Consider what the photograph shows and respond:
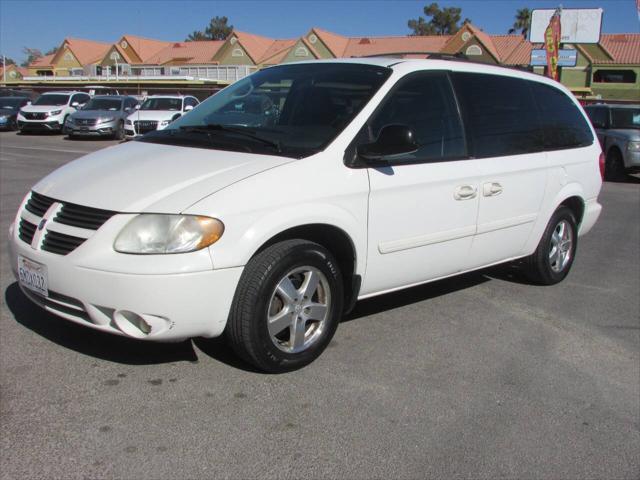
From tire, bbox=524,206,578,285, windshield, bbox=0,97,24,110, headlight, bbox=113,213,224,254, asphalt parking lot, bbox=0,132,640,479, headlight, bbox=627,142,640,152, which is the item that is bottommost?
asphalt parking lot, bbox=0,132,640,479

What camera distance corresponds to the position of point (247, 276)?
355 cm

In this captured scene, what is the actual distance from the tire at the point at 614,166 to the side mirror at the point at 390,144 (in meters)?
12.6

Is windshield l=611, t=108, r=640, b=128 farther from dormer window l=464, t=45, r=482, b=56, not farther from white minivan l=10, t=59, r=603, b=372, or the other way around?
dormer window l=464, t=45, r=482, b=56

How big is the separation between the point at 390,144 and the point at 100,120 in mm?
20326

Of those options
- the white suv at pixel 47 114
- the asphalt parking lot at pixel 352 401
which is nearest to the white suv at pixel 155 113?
the white suv at pixel 47 114

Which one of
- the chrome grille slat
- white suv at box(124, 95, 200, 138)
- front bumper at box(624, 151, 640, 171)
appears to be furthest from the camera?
white suv at box(124, 95, 200, 138)

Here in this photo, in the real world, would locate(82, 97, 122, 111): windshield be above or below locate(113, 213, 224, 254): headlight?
above

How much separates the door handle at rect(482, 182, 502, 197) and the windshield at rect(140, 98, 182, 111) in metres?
19.3

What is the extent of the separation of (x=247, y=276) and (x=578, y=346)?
2517mm

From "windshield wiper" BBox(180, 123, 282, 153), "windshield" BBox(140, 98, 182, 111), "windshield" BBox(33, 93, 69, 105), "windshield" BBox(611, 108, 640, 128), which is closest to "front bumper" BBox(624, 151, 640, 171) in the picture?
"windshield" BBox(611, 108, 640, 128)

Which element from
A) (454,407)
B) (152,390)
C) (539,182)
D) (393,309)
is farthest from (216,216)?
(539,182)

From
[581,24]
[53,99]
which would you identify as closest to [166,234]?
[53,99]

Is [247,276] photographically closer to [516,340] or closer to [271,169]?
[271,169]

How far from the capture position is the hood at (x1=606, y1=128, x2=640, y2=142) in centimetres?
1462
